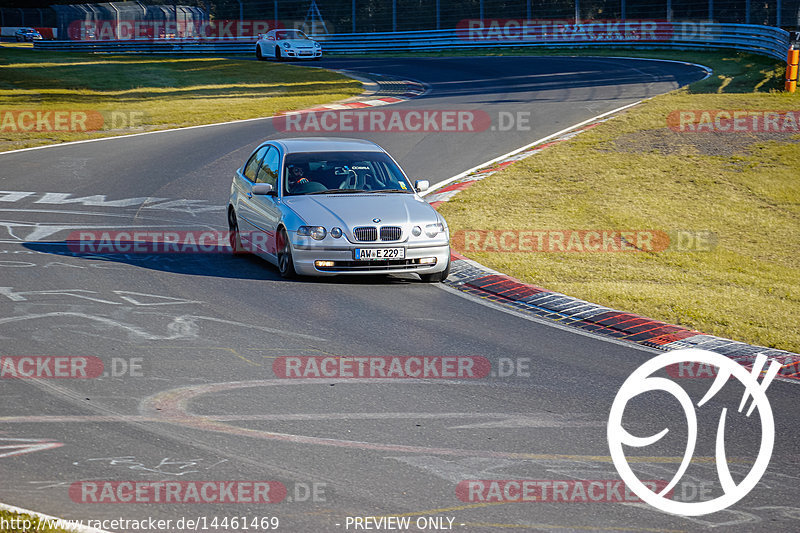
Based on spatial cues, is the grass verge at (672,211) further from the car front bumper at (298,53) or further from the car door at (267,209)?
the car front bumper at (298,53)

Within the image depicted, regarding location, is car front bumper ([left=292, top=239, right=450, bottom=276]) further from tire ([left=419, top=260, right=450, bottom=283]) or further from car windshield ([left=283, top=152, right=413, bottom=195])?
car windshield ([left=283, top=152, right=413, bottom=195])

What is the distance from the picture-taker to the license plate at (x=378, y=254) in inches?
448

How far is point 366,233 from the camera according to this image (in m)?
11.4

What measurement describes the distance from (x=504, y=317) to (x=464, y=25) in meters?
40.2

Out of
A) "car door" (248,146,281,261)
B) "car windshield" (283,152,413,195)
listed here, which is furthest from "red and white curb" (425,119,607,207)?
"car door" (248,146,281,261)

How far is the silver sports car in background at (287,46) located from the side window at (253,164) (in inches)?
1245

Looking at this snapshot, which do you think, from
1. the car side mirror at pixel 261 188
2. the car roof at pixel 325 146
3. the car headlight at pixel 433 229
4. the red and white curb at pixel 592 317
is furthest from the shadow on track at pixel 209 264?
the car roof at pixel 325 146

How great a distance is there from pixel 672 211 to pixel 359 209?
7299mm

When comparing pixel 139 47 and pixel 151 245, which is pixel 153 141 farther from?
pixel 139 47

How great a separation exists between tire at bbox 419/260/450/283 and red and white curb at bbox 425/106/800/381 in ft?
0.51

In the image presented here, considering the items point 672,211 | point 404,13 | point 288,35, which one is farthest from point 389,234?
point 404,13

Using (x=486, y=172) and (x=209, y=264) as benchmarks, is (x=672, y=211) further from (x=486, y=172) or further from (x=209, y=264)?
(x=209, y=264)

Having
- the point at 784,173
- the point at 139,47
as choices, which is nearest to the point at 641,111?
the point at 784,173

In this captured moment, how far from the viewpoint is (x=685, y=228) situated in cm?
1580
